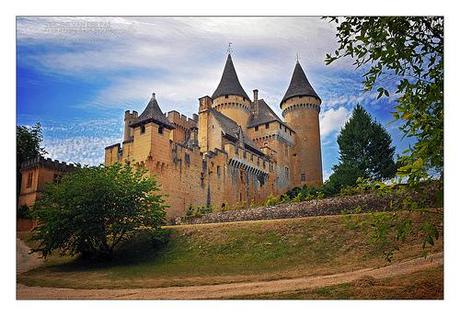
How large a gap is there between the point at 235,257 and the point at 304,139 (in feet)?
31.6

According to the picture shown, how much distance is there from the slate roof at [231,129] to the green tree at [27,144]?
14.4m

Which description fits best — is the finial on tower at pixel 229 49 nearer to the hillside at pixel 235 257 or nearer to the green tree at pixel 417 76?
the green tree at pixel 417 76

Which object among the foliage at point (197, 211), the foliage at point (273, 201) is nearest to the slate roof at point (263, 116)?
the foliage at point (273, 201)

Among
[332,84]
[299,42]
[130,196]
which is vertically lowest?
[130,196]

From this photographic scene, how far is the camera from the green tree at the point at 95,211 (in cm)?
1288

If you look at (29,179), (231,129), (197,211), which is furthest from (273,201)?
(29,179)

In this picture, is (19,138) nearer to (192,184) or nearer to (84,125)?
(84,125)

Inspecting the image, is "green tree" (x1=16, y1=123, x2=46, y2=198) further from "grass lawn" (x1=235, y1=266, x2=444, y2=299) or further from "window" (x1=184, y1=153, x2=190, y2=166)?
"window" (x1=184, y1=153, x2=190, y2=166)

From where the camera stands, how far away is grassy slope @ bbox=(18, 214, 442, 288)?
1022 centimetres

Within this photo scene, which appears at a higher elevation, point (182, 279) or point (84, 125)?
point (84, 125)

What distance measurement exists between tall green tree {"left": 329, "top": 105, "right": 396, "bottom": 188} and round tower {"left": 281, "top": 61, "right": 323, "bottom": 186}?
1411mm

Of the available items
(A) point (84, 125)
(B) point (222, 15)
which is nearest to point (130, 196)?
(A) point (84, 125)

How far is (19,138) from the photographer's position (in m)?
9.54
